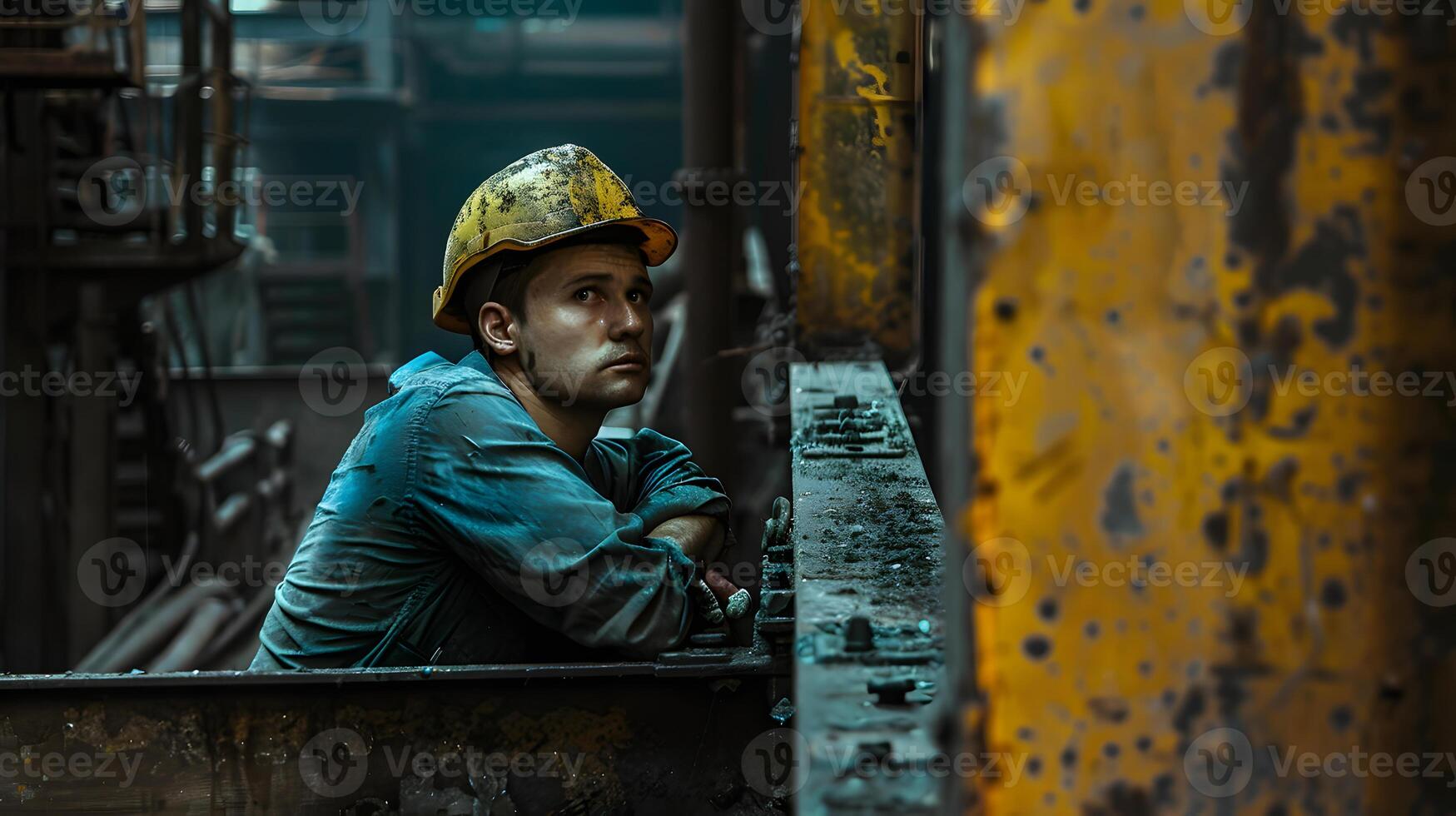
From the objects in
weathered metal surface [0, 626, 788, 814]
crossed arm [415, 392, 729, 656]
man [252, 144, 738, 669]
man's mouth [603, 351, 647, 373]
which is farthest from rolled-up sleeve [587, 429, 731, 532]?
weathered metal surface [0, 626, 788, 814]

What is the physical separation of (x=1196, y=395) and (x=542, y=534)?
1.52m

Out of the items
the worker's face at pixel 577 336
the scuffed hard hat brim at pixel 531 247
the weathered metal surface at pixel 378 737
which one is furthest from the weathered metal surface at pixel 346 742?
the scuffed hard hat brim at pixel 531 247

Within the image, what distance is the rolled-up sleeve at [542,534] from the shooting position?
8.07 ft

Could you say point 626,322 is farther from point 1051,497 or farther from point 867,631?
point 1051,497

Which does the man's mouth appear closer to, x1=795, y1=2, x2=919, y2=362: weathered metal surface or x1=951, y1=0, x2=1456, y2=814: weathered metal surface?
x1=795, y1=2, x2=919, y2=362: weathered metal surface

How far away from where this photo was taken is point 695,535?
287 cm

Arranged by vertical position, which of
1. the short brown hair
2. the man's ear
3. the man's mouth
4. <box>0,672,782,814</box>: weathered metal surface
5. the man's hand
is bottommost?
<box>0,672,782,814</box>: weathered metal surface

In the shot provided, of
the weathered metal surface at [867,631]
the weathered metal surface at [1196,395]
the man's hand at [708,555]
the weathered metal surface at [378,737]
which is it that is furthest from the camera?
the man's hand at [708,555]

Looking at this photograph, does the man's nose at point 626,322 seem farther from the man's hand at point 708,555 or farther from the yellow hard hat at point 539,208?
the man's hand at point 708,555

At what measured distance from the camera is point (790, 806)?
2318 mm

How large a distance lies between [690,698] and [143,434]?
7.54 metres

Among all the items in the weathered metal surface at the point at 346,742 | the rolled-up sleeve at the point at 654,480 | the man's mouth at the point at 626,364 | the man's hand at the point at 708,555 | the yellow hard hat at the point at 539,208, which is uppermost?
the yellow hard hat at the point at 539,208

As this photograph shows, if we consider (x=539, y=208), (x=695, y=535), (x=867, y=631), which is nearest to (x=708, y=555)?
(x=695, y=535)

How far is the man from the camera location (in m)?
2.49
